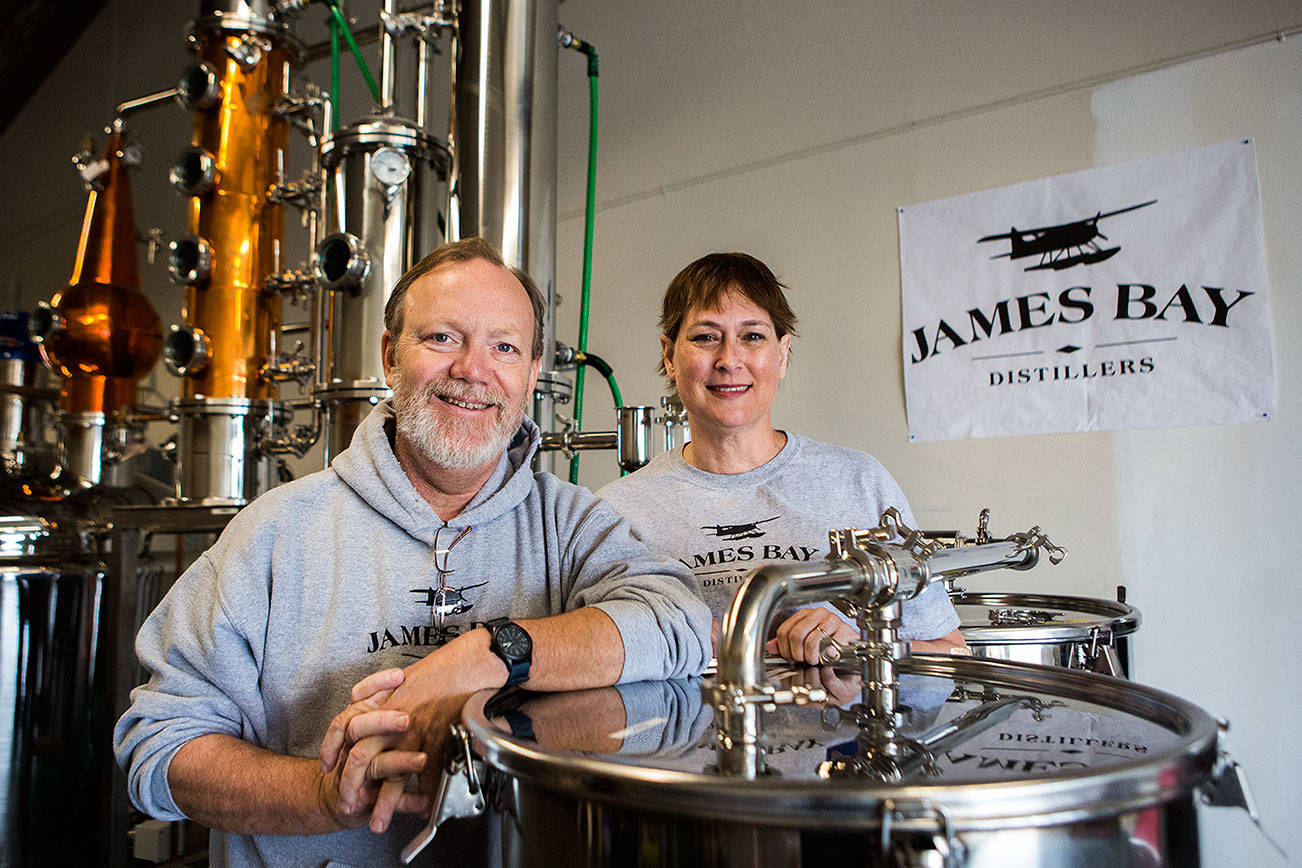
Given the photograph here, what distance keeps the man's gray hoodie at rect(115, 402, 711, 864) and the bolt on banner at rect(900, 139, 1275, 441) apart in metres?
1.19

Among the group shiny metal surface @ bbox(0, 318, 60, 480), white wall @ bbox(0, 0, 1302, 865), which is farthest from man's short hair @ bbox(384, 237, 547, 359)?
shiny metal surface @ bbox(0, 318, 60, 480)

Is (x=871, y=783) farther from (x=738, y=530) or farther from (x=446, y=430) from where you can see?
(x=738, y=530)

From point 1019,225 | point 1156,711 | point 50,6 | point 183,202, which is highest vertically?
point 50,6

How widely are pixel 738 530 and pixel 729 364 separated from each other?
28cm

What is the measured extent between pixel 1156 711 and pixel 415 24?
5.87ft

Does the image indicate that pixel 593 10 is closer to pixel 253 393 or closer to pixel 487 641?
pixel 253 393

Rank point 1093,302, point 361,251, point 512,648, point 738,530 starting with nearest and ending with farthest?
point 512,648
point 738,530
point 361,251
point 1093,302

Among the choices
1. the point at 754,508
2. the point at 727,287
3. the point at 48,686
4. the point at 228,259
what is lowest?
the point at 48,686

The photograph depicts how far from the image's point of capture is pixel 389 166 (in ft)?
5.28

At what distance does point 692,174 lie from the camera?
2574 millimetres

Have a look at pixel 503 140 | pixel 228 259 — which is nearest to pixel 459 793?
pixel 503 140

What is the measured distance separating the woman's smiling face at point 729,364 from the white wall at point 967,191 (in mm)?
769

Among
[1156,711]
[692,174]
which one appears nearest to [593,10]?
[692,174]

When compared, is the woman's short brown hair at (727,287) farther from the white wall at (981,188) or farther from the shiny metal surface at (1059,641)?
the white wall at (981,188)
